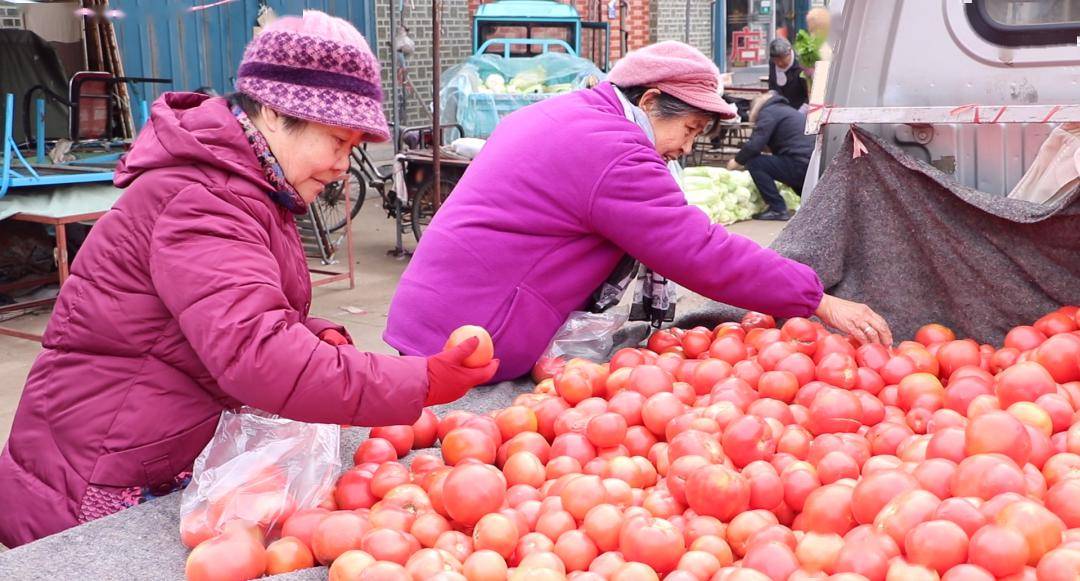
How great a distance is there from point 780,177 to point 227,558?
9.37 m

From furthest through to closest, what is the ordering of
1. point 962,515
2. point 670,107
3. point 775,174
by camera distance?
1. point 775,174
2. point 670,107
3. point 962,515

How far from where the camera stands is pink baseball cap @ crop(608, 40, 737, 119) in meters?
2.99

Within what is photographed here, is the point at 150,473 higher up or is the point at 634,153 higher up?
the point at 634,153

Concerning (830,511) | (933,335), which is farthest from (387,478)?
(933,335)

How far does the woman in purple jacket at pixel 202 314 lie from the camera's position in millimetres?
1800

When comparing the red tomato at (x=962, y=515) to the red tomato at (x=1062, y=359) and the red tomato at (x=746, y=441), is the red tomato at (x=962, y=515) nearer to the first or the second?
the red tomato at (x=746, y=441)

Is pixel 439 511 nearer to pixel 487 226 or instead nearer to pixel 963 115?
pixel 487 226

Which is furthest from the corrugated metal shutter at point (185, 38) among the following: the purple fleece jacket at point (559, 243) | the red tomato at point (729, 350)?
the red tomato at point (729, 350)

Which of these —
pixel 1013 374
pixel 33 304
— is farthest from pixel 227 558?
pixel 33 304

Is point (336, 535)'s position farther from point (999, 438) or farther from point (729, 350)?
point (729, 350)

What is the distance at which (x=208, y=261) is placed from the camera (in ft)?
5.91

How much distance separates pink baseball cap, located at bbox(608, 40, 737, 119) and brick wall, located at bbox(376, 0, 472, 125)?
30.3 ft

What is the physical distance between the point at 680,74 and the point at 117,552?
1.98m

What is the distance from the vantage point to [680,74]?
2986 millimetres
